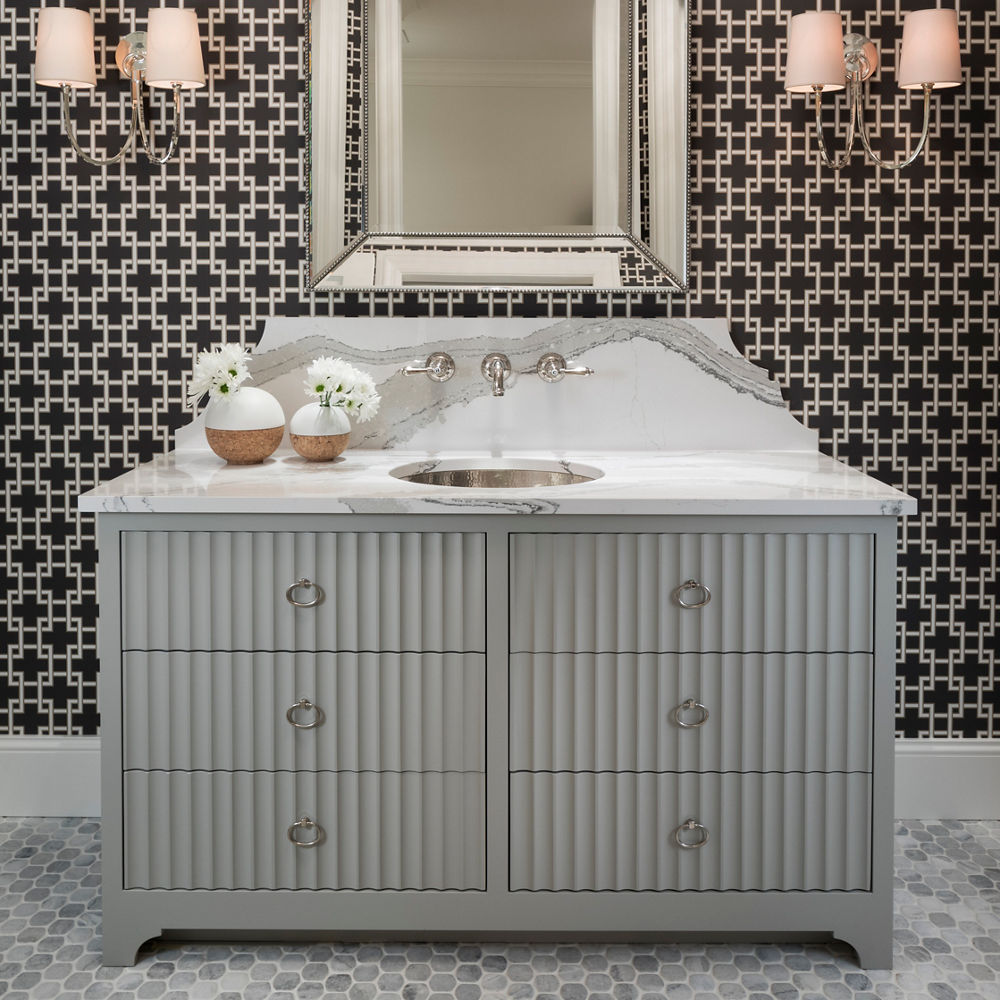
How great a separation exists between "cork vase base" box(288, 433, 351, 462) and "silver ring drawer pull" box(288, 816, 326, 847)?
0.70 metres

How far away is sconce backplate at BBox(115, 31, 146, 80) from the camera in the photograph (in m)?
2.28

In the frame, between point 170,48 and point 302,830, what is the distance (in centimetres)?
158

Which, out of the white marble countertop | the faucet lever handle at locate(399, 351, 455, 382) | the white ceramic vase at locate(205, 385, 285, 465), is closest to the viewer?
the white marble countertop

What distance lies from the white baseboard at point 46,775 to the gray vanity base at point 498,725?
664 millimetres

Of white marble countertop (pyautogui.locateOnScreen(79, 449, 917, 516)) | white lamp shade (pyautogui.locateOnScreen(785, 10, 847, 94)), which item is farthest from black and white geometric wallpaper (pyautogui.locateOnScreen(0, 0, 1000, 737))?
white marble countertop (pyautogui.locateOnScreen(79, 449, 917, 516))

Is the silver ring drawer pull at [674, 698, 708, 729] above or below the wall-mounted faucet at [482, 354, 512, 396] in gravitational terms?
below

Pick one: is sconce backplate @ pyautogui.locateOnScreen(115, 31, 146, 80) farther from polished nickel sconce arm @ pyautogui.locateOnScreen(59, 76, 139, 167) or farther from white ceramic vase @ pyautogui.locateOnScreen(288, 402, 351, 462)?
white ceramic vase @ pyautogui.locateOnScreen(288, 402, 351, 462)

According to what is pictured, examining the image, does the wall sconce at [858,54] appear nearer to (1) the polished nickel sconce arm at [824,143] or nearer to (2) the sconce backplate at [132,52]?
(1) the polished nickel sconce arm at [824,143]

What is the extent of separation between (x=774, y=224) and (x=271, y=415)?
1.18 m

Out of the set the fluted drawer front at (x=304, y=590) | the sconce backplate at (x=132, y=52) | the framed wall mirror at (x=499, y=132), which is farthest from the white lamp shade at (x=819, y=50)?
the sconce backplate at (x=132, y=52)

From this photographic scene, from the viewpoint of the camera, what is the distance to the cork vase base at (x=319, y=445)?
2.13 metres

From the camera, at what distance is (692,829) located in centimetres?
188

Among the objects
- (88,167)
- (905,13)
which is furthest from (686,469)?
(88,167)

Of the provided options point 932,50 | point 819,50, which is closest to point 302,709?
point 819,50
